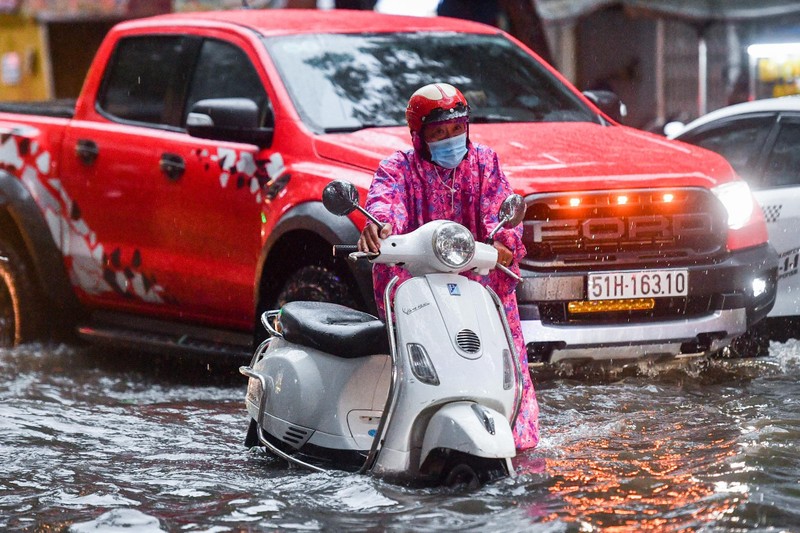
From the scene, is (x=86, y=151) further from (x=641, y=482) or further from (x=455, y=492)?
(x=641, y=482)

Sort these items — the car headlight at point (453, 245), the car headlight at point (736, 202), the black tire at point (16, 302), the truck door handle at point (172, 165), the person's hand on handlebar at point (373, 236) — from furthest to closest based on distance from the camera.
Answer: the black tire at point (16, 302)
the truck door handle at point (172, 165)
the car headlight at point (736, 202)
the person's hand on handlebar at point (373, 236)
the car headlight at point (453, 245)

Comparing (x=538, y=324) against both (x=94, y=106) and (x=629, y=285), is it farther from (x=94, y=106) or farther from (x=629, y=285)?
(x=94, y=106)

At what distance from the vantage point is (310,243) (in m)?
7.45

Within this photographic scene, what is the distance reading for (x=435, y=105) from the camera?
5.75 meters

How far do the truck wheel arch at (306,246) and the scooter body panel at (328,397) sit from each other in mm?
1033

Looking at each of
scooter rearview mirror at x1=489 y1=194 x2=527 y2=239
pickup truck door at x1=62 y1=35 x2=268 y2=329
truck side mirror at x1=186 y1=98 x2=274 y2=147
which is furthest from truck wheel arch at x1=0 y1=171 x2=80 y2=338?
scooter rearview mirror at x1=489 y1=194 x2=527 y2=239

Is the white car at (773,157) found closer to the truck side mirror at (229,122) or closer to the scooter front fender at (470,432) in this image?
the truck side mirror at (229,122)

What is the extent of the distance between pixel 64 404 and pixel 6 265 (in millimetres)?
1793

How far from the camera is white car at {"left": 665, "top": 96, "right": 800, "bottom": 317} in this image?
328 inches

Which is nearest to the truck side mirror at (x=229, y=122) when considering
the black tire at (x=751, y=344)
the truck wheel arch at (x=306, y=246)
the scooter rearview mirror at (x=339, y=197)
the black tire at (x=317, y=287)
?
the truck wheel arch at (x=306, y=246)

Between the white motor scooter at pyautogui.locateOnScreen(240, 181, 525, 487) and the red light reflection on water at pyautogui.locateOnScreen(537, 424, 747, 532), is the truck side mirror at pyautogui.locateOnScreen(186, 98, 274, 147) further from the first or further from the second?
the red light reflection on water at pyautogui.locateOnScreen(537, 424, 747, 532)

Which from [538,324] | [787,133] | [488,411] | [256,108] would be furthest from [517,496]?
[787,133]

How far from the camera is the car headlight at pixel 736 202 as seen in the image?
24.3ft

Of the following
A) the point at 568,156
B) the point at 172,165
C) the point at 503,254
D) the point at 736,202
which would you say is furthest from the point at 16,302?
the point at 503,254
